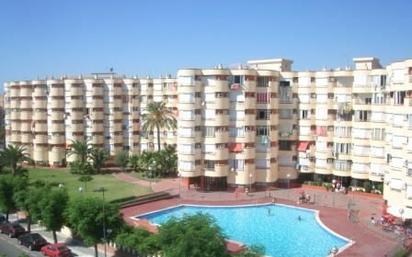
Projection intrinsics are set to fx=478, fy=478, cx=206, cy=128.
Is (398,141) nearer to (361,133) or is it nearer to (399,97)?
(399,97)

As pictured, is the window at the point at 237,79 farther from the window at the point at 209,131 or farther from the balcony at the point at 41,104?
the balcony at the point at 41,104

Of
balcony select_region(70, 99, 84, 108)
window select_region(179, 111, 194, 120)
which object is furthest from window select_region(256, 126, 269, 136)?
balcony select_region(70, 99, 84, 108)

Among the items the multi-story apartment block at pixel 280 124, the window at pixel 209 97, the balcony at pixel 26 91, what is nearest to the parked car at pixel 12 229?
the multi-story apartment block at pixel 280 124

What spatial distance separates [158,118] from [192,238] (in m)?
48.4

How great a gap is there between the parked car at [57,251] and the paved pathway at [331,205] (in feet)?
32.5

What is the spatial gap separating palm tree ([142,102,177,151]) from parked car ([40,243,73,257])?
125 feet

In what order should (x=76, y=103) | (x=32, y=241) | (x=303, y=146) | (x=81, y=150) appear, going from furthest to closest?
(x=76, y=103), (x=81, y=150), (x=303, y=146), (x=32, y=241)

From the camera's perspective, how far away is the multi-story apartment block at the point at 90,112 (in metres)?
86.2

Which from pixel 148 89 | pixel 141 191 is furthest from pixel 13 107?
pixel 141 191

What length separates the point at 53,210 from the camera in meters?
41.8

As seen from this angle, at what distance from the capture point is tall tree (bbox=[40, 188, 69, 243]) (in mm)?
41594

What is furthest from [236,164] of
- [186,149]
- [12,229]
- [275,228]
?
[12,229]

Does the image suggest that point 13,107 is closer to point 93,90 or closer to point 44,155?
point 44,155

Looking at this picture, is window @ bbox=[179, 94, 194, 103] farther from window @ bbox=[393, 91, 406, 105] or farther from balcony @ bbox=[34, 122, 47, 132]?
balcony @ bbox=[34, 122, 47, 132]
